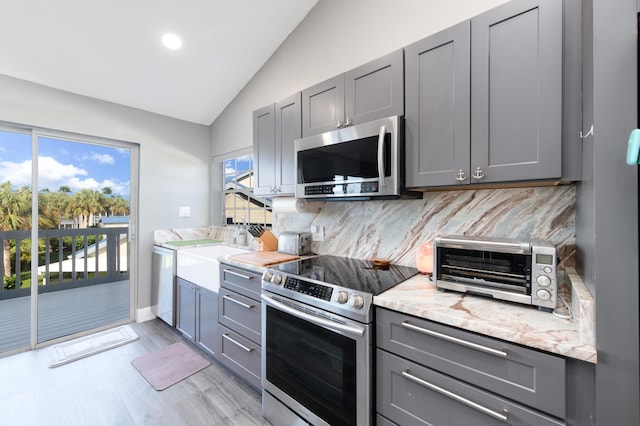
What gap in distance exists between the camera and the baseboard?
3.22 meters

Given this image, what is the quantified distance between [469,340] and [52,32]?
11.7 ft

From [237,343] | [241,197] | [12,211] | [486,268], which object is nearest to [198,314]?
[237,343]

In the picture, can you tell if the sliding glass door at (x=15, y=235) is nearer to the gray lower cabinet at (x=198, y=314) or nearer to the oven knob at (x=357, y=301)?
the gray lower cabinet at (x=198, y=314)

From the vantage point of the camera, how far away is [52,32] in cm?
214

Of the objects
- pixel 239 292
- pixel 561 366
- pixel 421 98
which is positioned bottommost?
pixel 239 292

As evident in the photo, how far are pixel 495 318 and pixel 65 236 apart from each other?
155 inches

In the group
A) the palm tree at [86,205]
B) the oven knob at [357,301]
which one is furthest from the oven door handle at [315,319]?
the palm tree at [86,205]

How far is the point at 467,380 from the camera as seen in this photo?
3.43 feet

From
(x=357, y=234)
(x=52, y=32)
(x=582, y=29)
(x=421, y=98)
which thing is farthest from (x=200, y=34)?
(x=582, y=29)

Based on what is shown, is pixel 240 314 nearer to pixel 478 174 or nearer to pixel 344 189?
pixel 344 189

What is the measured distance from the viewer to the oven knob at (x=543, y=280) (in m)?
1.07

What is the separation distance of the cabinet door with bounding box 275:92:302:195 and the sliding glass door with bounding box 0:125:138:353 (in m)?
2.13

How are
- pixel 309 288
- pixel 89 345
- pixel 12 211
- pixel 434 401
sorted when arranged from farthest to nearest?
pixel 89 345 → pixel 12 211 → pixel 309 288 → pixel 434 401

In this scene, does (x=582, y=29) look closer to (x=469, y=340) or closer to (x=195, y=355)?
(x=469, y=340)
